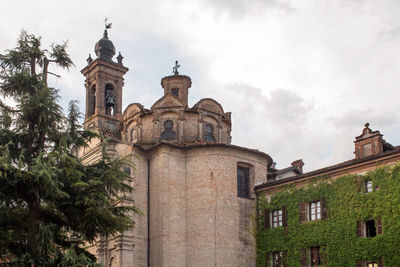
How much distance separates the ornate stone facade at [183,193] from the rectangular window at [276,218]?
4.72ft

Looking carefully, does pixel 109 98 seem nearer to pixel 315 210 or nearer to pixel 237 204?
pixel 237 204

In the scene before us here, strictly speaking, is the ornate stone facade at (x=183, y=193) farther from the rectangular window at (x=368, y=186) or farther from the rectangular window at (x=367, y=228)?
the rectangular window at (x=368, y=186)

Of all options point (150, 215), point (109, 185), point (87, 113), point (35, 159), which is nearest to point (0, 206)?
point (35, 159)

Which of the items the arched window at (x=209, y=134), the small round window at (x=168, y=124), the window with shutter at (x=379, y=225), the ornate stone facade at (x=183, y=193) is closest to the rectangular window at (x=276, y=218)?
the ornate stone facade at (x=183, y=193)

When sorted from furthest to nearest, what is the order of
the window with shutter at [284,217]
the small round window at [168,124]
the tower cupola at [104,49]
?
the tower cupola at [104,49] < the small round window at [168,124] < the window with shutter at [284,217]

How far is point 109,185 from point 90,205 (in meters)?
1.28

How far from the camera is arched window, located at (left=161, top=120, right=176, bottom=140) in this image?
37.7m

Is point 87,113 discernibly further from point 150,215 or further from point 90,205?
point 90,205

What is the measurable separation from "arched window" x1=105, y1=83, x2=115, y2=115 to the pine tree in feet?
67.5

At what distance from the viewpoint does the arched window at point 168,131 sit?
37688mm

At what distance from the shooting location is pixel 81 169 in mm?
19094

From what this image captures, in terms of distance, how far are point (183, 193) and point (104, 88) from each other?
11.3 meters

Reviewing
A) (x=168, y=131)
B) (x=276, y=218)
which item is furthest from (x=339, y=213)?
(x=168, y=131)

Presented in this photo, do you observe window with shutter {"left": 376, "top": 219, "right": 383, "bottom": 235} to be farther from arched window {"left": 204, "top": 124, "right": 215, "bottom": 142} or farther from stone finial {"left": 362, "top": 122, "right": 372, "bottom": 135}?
arched window {"left": 204, "top": 124, "right": 215, "bottom": 142}
